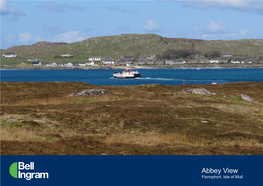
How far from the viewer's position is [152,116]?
25234 millimetres

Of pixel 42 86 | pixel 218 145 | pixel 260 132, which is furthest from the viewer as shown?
pixel 42 86

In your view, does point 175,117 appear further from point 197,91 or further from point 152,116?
point 197,91

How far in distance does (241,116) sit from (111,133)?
14.7 m

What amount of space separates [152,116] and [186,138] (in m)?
7.07

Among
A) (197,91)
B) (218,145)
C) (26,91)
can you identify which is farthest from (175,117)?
(26,91)

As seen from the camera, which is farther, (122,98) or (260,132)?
(122,98)

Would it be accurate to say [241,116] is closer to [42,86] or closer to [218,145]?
[218,145]

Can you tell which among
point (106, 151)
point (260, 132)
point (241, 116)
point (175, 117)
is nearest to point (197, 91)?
point (241, 116)

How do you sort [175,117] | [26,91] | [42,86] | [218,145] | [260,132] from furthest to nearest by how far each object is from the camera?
[42,86] < [26,91] < [175,117] < [260,132] < [218,145]

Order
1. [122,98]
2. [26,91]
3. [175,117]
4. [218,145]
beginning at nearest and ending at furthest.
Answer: [218,145]
[175,117]
[122,98]
[26,91]

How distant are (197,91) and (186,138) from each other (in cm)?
2841

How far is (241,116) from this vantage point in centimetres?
2802

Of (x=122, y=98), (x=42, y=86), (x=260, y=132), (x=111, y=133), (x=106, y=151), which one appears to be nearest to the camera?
(x=106, y=151)

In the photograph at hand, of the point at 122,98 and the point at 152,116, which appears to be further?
the point at 122,98
